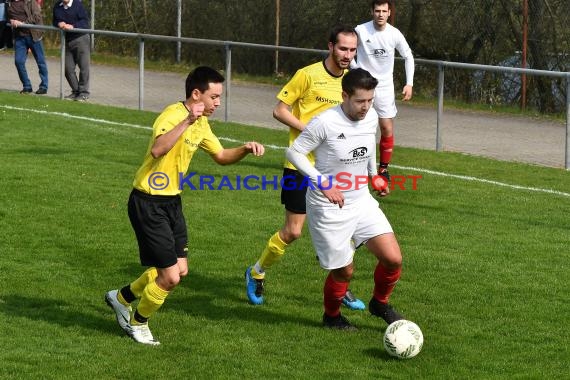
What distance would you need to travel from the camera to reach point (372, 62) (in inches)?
549

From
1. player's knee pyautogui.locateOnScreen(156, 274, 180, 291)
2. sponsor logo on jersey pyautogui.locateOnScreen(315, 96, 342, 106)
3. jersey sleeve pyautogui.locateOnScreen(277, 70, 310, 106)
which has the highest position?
jersey sleeve pyautogui.locateOnScreen(277, 70, 310, 106)

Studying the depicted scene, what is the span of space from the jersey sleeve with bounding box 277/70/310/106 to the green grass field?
5.14ft

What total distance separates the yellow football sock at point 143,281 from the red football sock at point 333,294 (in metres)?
1.24

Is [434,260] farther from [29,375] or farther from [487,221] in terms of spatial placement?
[29,375]

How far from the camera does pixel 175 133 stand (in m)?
8.09

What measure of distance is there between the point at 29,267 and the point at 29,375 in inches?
116

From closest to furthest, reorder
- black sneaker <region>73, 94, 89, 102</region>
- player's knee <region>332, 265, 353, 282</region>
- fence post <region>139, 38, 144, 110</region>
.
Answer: player's knee <region>332, 265, 353, 282</region> < fence post <region>139, 38, 144, 110</region> < black sneaker <region>73, 94, 89, 102</region>

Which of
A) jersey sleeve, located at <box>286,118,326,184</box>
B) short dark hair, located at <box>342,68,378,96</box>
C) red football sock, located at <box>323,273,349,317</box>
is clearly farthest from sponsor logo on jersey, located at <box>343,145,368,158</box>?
red football sock, located at <box>323,273,349,317</box>

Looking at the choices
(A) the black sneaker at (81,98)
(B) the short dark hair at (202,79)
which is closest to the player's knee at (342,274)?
(B) the short dark hair at (202,79)

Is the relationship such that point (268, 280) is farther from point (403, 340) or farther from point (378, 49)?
point (378, 49)

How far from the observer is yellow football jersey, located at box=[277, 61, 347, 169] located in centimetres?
974

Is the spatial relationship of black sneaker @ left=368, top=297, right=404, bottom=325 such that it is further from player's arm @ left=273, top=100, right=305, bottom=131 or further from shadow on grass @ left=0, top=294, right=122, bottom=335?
shadow on grass @ left=0, top=294, right=122, bottom=335

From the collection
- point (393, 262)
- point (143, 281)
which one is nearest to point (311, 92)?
point (393, 262)

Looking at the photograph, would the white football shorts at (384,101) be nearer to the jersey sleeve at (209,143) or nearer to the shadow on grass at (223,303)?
the shadow on grass at (223,303)
